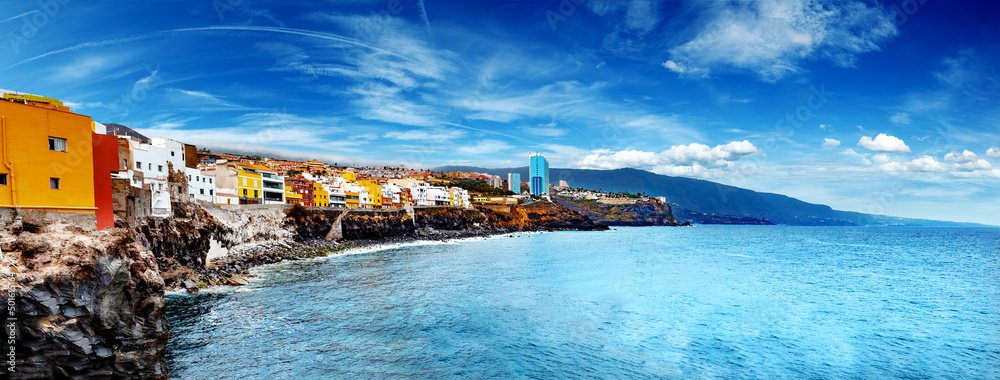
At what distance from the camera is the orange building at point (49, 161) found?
14.6 meters

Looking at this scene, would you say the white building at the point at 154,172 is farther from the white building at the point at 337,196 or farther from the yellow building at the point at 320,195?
the white building at the point at 337,196

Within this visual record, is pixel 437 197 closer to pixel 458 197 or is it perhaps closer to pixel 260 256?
pixel 458 197

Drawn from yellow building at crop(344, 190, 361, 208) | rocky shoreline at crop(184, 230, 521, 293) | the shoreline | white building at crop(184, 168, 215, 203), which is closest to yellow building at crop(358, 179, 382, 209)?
yellow building at crop(344, 190, 361, 208)

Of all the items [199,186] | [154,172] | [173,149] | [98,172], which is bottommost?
[98,172]

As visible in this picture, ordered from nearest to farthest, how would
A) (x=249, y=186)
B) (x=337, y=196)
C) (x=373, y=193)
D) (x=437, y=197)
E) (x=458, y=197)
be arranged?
(x=249, y=186), (x=337, y=196), (x=373, y=193), (x=437, y=197), (x=458, y=197)

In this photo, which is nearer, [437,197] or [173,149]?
[173,149]

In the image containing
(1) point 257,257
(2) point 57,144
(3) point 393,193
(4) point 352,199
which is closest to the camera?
(2) point 57,144

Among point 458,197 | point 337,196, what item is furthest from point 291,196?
point 458,197

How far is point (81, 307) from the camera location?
41.8ft

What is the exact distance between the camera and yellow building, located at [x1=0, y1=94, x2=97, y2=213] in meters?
14.6

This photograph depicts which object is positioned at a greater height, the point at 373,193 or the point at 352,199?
the point at 373,193

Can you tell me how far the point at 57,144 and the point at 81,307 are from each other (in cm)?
670

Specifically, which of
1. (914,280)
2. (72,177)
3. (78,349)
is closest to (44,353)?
(78,349)

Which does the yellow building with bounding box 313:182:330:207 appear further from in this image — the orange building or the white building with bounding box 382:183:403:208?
the orange building
